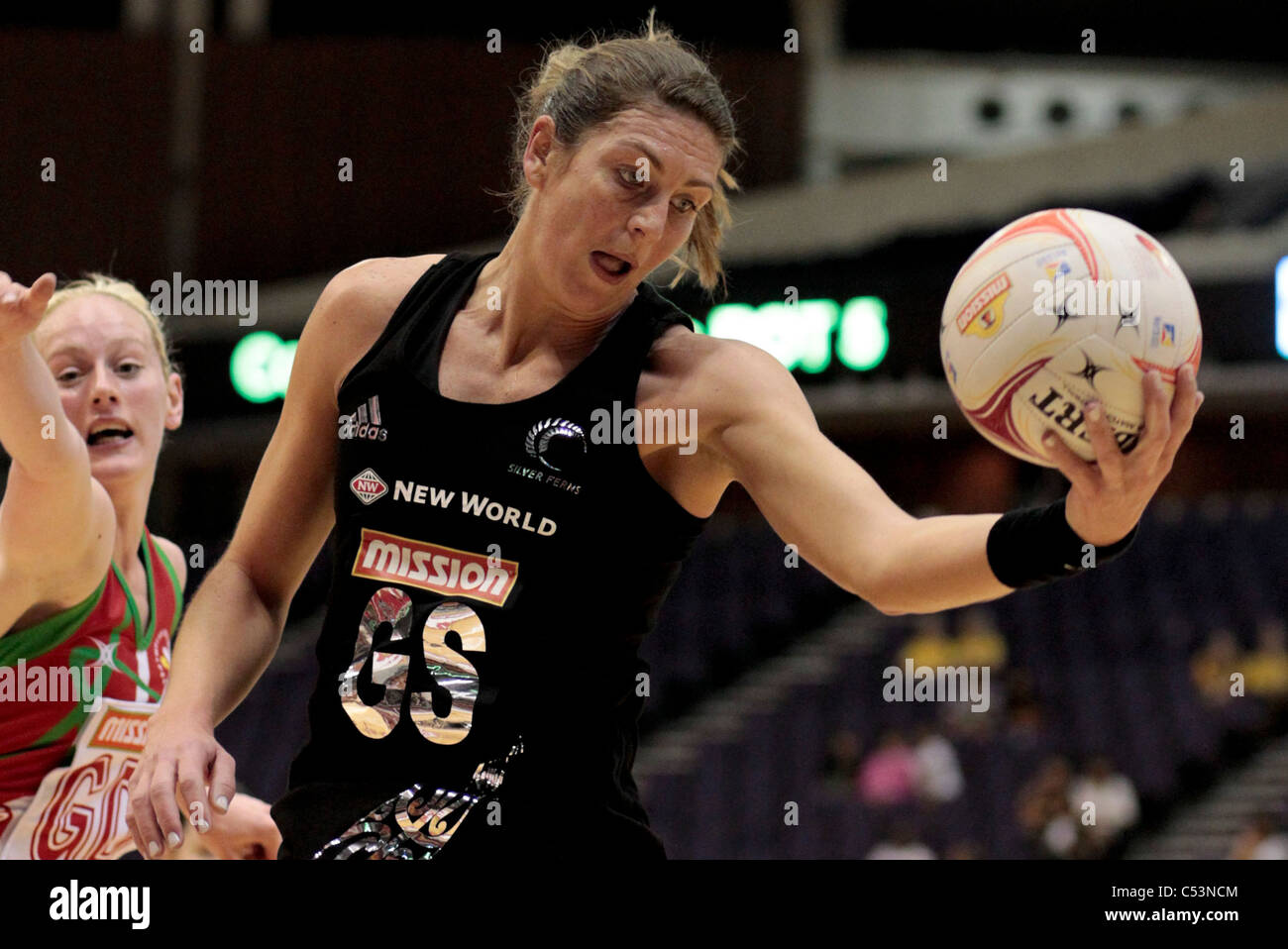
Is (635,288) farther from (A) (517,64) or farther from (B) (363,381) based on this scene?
(A) (517,64)

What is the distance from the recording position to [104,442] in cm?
315

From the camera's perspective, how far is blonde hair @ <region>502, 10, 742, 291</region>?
89.0 inches

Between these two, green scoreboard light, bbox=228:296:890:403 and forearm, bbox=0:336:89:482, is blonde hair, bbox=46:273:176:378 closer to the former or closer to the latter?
forearm, bbox=0:336:89:482

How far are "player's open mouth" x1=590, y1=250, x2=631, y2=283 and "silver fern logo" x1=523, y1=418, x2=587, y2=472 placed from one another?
0.22 metres

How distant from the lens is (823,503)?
2.05 metres

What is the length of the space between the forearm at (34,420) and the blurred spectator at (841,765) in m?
7.88

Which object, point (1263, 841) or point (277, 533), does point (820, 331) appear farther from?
point (277, 533)

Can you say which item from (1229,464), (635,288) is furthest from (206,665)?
(1229,464)

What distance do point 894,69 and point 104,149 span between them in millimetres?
7077

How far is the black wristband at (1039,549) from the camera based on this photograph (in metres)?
1.78

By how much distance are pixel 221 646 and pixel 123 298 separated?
3.87 feet

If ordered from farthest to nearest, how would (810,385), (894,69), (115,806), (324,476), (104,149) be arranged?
1. (894,69)
2. (104,149)
3. (810,385)
4. (115,806)
5. (324,476)

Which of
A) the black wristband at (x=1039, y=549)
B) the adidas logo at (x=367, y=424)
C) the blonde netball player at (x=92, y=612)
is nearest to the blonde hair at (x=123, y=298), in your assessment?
the blonde netball player at (x=92, y=612)

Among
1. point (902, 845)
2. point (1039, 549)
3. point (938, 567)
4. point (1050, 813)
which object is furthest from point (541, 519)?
point (1050, 813)
